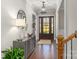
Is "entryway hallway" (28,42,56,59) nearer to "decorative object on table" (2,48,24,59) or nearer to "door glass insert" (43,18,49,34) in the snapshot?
"decorative object on table" (2,48,24,59)

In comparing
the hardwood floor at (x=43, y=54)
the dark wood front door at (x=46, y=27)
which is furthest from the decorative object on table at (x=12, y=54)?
the dark wood front door at (x=46, y=27)

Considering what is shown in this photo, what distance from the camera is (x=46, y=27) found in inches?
667

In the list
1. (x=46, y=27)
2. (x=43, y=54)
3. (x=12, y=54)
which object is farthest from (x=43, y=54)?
(x=46, y=27)

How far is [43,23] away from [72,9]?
13.0m

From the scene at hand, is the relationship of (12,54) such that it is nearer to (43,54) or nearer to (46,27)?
(43,54)

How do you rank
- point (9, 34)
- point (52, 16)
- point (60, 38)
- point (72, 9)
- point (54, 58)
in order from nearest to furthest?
point (60, 38), point (72, 9), point (9, 34), point (54, 58), point (52, 16)

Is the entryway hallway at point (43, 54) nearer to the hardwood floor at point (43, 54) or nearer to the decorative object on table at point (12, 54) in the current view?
the hardwood floor at point (43, 54)

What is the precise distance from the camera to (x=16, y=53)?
14.8 ft

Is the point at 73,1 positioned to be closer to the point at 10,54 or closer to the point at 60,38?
the point at 60,38

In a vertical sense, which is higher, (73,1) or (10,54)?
(73,1)

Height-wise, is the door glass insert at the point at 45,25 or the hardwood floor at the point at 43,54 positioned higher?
the door glass insert at the point at 45,25

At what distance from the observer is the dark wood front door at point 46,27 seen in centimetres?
1677

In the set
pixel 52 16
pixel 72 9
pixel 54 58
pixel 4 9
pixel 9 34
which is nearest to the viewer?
pixel 72 9

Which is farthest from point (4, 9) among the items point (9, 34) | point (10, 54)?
point (10, 54)
